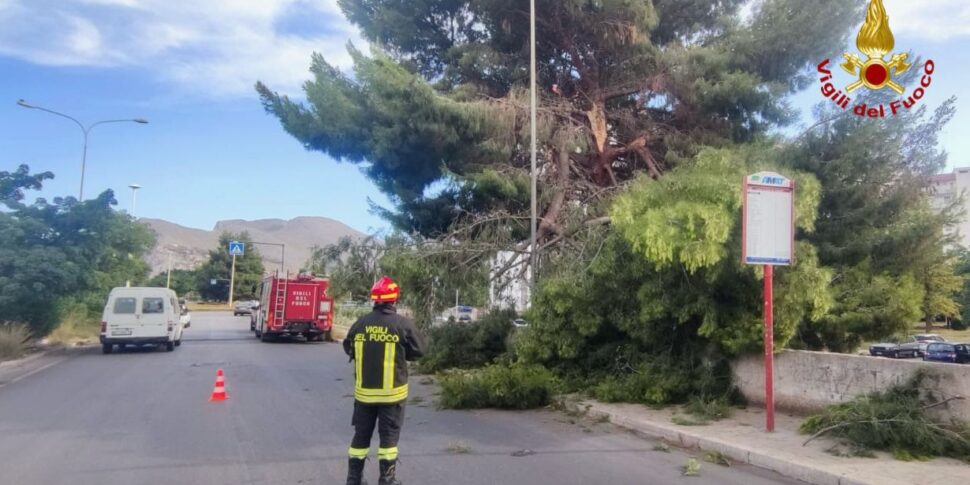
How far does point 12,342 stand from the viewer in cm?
1919

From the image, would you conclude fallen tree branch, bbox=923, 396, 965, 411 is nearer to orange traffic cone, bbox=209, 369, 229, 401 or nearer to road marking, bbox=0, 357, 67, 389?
orange traffic cone, bbox=209, 369, 229, 401

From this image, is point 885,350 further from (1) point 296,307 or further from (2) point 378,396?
(2) point 378,396

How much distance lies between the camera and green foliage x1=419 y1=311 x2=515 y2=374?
1623 centimetres

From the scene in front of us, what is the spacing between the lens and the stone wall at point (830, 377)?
7812mm

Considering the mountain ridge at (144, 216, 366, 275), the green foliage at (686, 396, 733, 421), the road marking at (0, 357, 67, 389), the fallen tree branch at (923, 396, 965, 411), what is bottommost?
the road marking at (0, 357, 67, 389)

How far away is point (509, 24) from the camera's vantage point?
17.8m

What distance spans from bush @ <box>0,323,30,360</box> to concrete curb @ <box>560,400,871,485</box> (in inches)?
637

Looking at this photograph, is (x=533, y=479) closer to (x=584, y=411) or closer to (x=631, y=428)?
(x=631, y=428)

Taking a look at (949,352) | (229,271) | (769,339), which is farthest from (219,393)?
(229,271)

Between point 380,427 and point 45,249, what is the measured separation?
19623mm

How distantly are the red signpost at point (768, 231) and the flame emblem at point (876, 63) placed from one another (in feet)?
15.2

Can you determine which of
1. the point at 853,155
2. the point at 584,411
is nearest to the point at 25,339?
the point at 584,411

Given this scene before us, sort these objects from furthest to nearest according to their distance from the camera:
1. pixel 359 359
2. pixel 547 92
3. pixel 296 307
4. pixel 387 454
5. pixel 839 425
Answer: pixel 296 307
pixel 547 92
pixel 839 425
pixel 359 359
pixel 387 454

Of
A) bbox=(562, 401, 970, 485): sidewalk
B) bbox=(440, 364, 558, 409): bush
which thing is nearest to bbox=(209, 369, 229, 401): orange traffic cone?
bbox=(440, 364, 558, 409): bush
